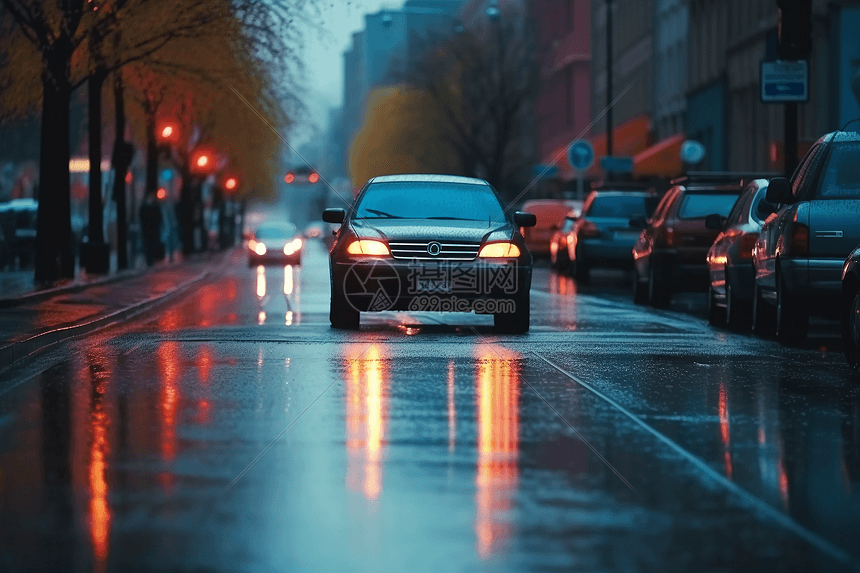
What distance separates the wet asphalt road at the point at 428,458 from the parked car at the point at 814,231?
53 centimetres

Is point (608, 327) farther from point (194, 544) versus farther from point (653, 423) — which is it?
point (194, 544)

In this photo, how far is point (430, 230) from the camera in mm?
17703

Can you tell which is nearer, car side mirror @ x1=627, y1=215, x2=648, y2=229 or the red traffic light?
car side mirror @ x1=627, y1=215, x2=648, y2=229

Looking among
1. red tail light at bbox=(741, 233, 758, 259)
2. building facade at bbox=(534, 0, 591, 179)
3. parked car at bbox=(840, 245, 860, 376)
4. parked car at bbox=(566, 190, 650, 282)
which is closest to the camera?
parked car at bbox=(840, 245, 860, 376)

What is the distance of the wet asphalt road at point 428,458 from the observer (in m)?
6.41

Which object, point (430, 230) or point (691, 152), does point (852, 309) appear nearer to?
point (430, 230)

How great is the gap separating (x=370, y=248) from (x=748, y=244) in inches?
162

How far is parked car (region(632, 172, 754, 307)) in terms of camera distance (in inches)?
914

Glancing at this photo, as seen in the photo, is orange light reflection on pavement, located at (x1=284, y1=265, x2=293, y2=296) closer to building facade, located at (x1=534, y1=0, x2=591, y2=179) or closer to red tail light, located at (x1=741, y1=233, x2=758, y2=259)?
red tail light, located at (x1=741, y1=233, x2=758, y2=259)

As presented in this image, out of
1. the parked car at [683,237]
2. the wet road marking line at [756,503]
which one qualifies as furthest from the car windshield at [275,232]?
the wet road marking line at [756,503]

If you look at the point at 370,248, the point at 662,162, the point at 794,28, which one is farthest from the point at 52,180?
the point at 662,162

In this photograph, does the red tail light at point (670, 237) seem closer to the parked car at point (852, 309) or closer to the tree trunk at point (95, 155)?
the parked car at point (852, 309)

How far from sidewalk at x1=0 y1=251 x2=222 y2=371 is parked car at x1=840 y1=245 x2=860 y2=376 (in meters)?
6.50

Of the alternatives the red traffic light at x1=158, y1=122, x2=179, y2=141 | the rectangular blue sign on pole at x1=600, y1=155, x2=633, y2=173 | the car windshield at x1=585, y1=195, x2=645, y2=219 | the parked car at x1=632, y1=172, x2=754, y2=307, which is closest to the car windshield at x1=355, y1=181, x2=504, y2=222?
the parked car at x1=632, y1=172, x2=754, y2=307
